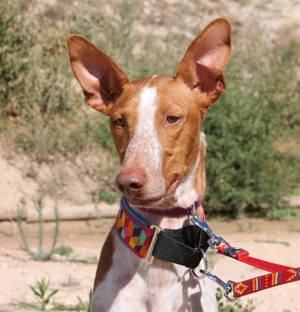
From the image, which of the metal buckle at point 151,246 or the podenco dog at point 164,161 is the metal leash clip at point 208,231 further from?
the metal buckle at point 151,246

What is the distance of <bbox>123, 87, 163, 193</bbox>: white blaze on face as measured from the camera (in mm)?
3236

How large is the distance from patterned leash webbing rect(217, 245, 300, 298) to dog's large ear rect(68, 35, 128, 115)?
108 cm

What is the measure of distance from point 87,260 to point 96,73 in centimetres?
388

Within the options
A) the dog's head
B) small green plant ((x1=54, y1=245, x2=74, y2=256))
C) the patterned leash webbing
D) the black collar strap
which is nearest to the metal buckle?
the black collar strap

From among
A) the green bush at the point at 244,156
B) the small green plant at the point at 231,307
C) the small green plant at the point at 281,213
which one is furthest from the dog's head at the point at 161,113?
the small green plant at the point at 281,213

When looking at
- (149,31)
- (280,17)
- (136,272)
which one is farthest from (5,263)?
(280,17)

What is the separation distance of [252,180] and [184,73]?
19.8ft

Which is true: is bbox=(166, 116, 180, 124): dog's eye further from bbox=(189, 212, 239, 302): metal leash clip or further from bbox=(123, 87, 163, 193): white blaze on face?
bbox=(189, 212, 239, 302): metal leash clip

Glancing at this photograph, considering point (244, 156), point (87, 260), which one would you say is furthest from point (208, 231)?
point (244, 156)

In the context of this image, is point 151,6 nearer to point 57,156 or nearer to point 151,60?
point 151,60

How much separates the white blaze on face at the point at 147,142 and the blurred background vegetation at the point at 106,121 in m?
5.93

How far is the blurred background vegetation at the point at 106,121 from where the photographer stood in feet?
31.6

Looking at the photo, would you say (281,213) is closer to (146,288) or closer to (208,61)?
(208,61)

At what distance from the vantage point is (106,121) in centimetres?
1037
